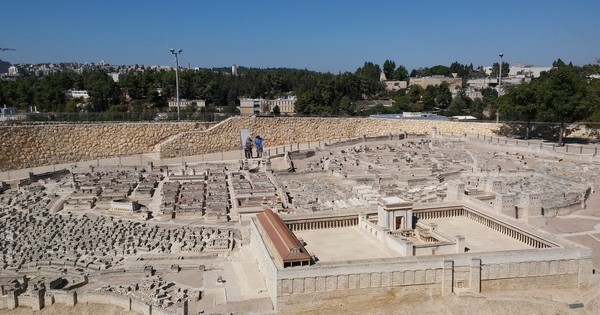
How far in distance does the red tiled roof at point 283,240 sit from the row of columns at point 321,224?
3.48 feet

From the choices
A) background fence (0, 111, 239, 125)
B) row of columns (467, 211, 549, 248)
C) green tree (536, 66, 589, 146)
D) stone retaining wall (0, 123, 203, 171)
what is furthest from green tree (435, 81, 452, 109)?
row of columns (467, 211, 549, 248)

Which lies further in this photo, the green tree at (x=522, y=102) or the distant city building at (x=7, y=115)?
the green tree at (x=522, y=102)

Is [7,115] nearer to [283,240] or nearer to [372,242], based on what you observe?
[283,240]

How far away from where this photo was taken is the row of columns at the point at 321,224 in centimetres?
2009

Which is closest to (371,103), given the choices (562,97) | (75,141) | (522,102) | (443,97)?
(443,97)

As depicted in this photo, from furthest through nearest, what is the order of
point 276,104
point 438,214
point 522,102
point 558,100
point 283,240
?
point 276,104 → point 522,102 → point 558,100 → point 438,214 → point 283,240

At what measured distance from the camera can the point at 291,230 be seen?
19844 mm

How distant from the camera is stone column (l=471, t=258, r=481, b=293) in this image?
1631 cm

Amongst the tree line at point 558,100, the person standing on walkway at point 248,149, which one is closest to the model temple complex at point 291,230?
the person standing on walkway at point 248,149

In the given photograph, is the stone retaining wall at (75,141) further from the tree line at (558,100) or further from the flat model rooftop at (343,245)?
the tree line at (558,100)

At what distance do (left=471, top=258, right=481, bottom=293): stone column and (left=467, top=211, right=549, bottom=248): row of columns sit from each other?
2691 millimetres

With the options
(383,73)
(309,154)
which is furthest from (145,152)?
(383,73)

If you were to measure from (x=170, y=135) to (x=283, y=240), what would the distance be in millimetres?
28798

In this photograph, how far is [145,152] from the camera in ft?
139
